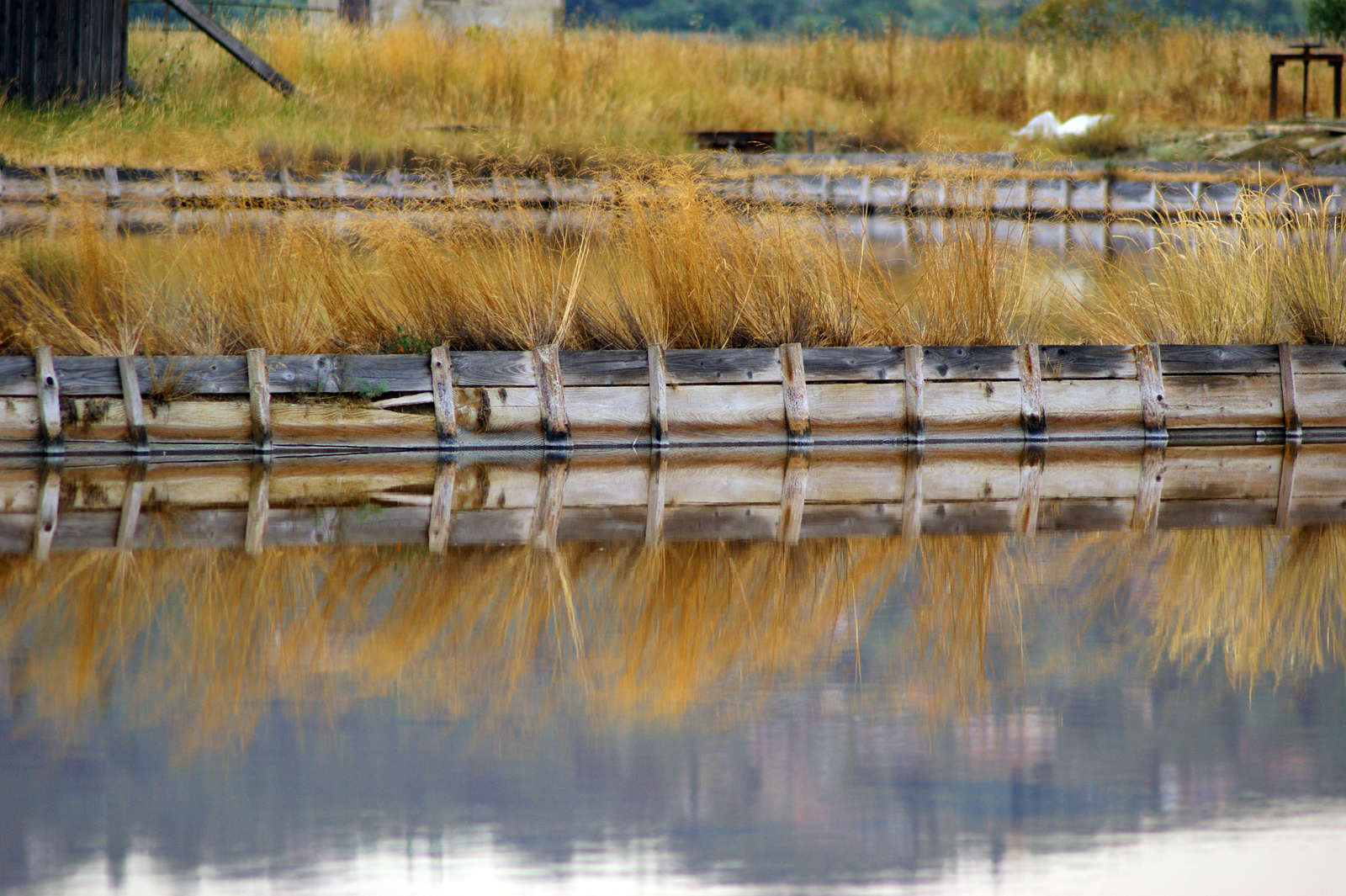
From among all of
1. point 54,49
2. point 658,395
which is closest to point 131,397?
point 658,395

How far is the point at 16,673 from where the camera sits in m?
3.54

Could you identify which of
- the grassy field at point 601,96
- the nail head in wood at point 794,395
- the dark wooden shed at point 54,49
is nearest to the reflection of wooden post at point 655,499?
the nail head in wood at point 794,395

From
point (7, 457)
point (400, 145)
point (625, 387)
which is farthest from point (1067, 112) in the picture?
point (7, 457)

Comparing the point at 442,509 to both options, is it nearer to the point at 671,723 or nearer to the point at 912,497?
the point at 912,497

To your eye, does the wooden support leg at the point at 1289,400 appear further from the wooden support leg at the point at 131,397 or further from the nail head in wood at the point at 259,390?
the wooden support leg at the point at 131,397

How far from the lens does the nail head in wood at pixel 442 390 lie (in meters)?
6.68

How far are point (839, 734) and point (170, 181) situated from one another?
11.1 meters

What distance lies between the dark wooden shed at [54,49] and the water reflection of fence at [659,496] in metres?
10.2

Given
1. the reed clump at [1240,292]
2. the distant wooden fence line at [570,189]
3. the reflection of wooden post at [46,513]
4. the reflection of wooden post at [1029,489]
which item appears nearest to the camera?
the reflection of wooden post at [46,513]

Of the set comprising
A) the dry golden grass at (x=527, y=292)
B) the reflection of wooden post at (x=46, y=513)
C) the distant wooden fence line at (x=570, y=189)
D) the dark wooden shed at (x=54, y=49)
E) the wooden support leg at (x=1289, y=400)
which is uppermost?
the dark wooden shed at (x=54, y=49)

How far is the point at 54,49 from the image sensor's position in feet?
49.8

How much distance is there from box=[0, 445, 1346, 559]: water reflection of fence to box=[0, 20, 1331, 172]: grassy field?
6439mm

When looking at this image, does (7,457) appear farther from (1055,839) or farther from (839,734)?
(1055,839)

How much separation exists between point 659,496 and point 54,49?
12.0 meters
